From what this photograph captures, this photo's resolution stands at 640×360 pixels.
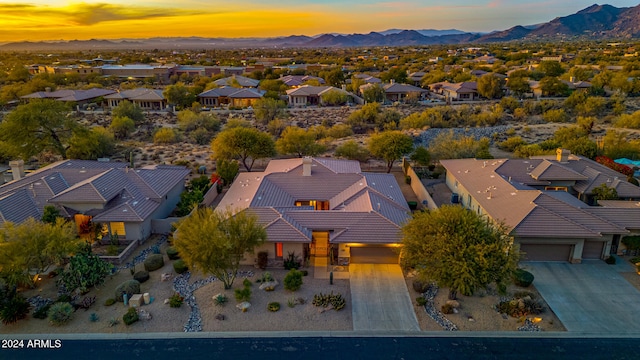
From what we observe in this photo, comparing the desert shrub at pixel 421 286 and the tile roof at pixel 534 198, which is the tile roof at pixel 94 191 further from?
the tile roof at pixel 534 198

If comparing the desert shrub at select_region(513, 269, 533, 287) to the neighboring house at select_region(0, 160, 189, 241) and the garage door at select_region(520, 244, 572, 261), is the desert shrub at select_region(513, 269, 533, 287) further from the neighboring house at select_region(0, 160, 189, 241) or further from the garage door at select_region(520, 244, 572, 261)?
the neighboring house at select_region(0, 160, 189, 241)

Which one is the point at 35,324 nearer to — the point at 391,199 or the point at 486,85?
the point at 391,199

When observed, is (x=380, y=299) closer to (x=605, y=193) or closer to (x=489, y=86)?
(x=605, y=193)

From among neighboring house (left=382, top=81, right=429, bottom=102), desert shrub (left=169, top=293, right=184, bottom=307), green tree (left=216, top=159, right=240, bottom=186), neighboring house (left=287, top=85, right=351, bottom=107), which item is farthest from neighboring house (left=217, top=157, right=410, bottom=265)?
neighboring house (left=382, top=81, right=429, bottom=102)

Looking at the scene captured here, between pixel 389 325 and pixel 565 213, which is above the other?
pixel 565 213

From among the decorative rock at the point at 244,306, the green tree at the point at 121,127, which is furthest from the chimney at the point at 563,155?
the green tree at the point at 121,127

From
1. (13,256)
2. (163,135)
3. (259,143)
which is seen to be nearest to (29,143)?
(163,135)

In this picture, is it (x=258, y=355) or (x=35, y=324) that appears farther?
(x=35, y=324)
